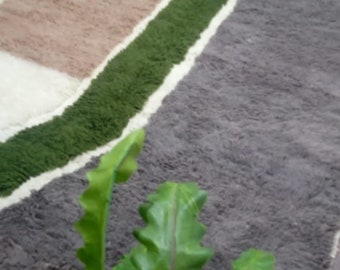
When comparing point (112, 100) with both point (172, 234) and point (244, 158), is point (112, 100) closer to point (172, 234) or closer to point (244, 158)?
point (244, 158)

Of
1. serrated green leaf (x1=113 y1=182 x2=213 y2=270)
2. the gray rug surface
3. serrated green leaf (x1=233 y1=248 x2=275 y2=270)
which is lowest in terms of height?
the gray rug surface

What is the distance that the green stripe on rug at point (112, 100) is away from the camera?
853 millimetres

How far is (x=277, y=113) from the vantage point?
991mm

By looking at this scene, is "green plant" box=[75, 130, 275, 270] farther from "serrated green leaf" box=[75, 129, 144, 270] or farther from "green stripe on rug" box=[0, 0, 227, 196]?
"green stripe on rug" box=[0, 0, 227, 196]

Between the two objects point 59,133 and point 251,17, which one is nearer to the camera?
point 59,133

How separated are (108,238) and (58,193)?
0.35 ft

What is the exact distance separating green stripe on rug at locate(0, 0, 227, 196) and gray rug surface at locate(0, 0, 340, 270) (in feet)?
0.14

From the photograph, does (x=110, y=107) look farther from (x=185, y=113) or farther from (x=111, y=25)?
(x=111, y=25)


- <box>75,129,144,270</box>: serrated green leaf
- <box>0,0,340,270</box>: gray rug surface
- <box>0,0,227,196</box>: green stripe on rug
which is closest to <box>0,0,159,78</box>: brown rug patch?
<box>0,0,227,196</box>: green stripe on rug

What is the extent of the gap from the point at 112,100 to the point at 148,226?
452 millimetres

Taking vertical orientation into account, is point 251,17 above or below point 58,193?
above

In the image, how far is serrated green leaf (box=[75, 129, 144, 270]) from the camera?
1.75 ft

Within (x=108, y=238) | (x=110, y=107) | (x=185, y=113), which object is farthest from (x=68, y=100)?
(x=108, y=238)

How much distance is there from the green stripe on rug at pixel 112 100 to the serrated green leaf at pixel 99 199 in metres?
0.30
